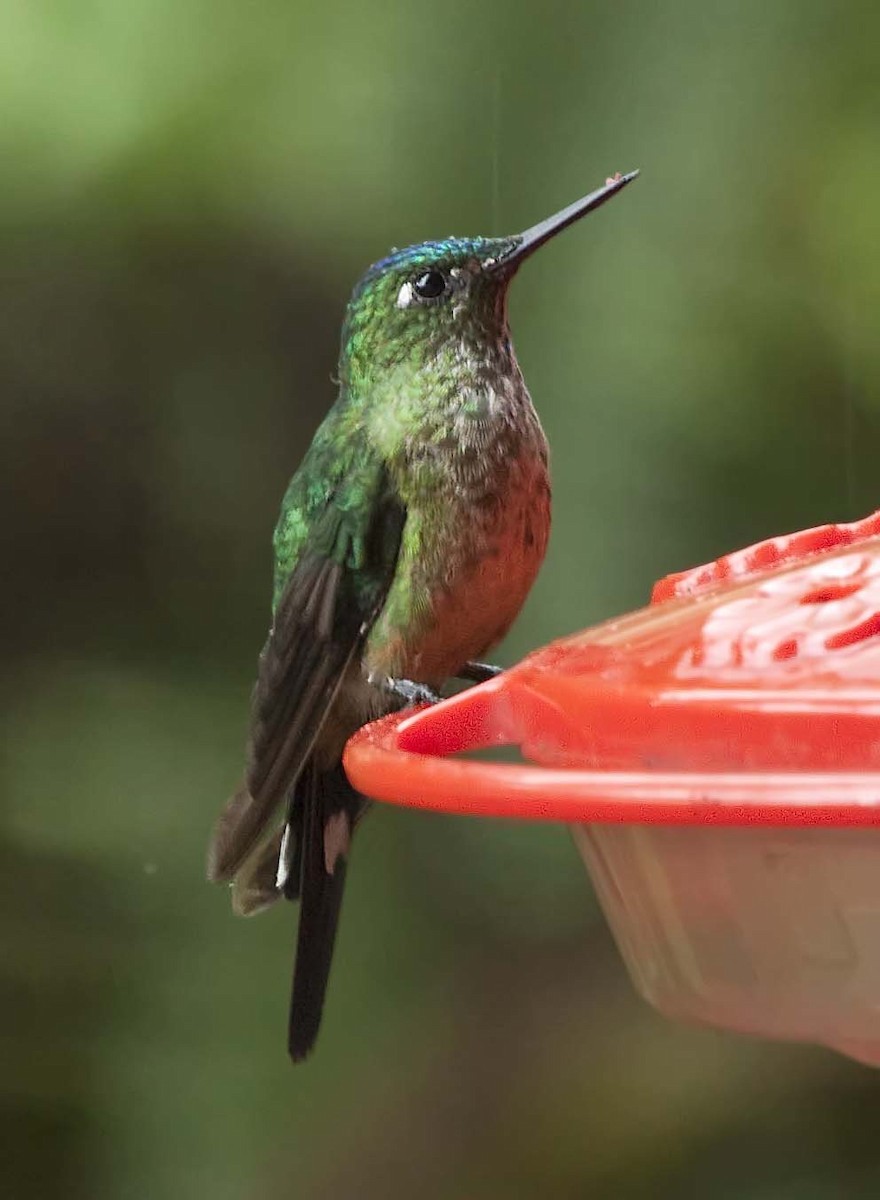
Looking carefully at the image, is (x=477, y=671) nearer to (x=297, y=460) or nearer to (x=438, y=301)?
(x=438, y=301)

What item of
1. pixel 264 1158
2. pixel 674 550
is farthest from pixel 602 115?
pixel 264 1158

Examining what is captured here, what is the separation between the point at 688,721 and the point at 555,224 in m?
0.99

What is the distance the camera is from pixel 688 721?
2.74ft

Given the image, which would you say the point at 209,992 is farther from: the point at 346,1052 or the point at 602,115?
the point at 602,115

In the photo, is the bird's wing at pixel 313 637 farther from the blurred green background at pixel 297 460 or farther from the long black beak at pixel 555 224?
the blurred green background at pixel 297 460

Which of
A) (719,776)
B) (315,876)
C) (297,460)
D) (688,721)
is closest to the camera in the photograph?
(719,776)

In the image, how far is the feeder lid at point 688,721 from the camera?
71 centimetres

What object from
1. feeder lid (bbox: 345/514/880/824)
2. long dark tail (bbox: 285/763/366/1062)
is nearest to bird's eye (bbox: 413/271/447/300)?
long dark tail (bbox: 285/763/366/1062)

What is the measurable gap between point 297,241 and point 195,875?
1.18m

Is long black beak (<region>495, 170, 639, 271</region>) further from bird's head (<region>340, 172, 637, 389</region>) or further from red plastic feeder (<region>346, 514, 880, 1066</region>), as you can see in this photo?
red plastic feeder (<region>346, 514, 880, 1066</region>)

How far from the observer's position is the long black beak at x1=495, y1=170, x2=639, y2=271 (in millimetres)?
1601

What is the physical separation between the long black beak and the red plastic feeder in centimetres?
66

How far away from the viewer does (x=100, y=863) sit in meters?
2.77

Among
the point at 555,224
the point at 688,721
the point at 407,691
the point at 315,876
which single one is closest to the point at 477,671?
the point at 407,691
